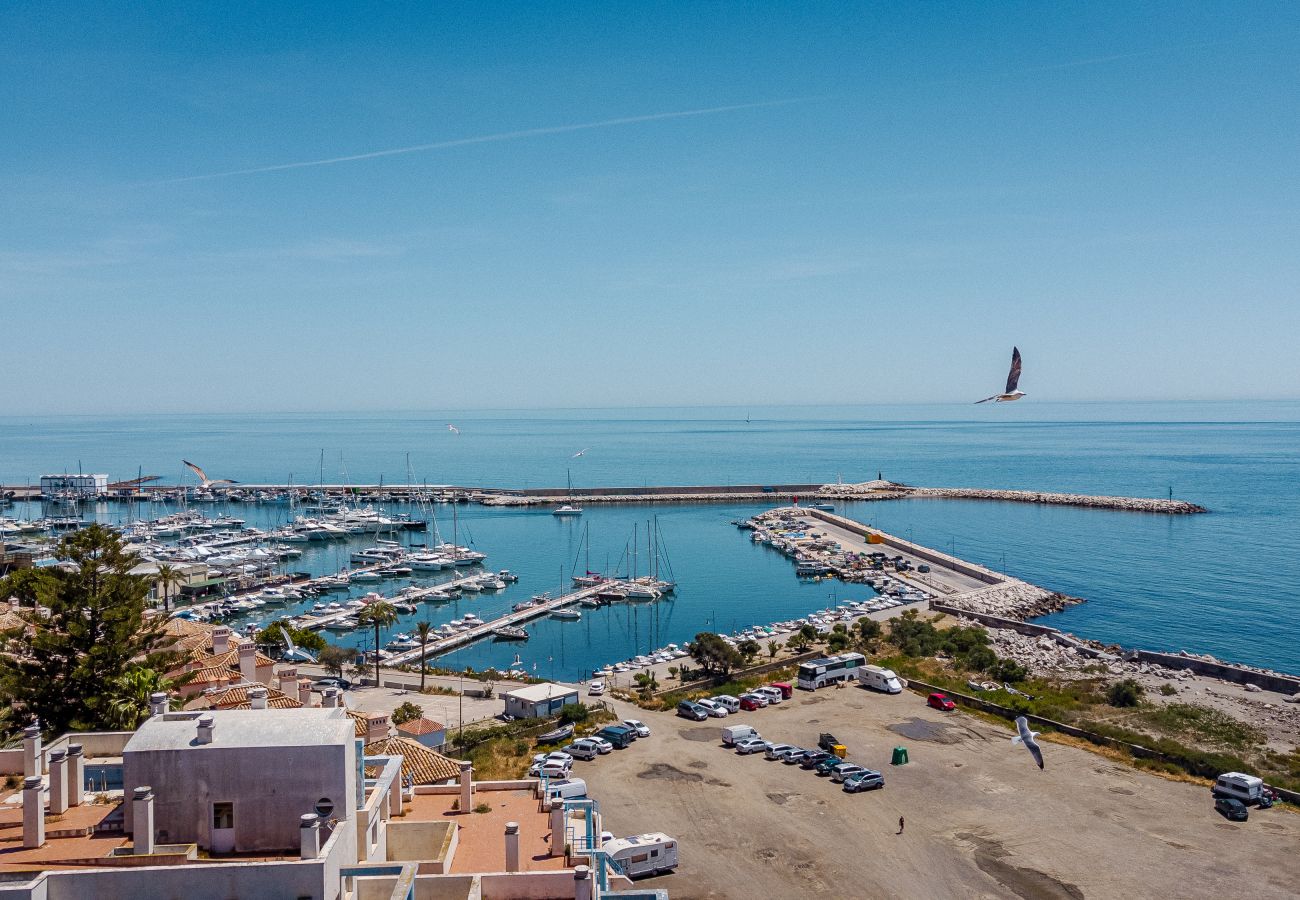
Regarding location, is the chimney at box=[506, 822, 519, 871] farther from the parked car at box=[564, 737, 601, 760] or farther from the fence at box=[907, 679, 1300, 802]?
the fence at box=[907, 679, 1300, 802]

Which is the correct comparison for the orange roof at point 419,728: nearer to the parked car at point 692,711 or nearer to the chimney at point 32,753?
the parked car at point 692,711

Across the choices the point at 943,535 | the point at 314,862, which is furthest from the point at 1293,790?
the point at 943,535

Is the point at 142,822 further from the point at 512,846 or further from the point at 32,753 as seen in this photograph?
the point at 512,846

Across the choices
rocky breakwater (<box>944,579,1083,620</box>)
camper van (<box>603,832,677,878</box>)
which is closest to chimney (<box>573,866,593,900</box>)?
camper van (<box>603,832,677,878</box>)

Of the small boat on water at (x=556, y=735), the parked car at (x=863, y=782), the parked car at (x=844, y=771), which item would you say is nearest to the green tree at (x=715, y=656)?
the small boat on water at (x=556, y=735)

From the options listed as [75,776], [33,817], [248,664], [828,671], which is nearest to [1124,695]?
[828,671]

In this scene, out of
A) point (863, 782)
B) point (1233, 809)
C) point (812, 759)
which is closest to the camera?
point (1233, 809)
